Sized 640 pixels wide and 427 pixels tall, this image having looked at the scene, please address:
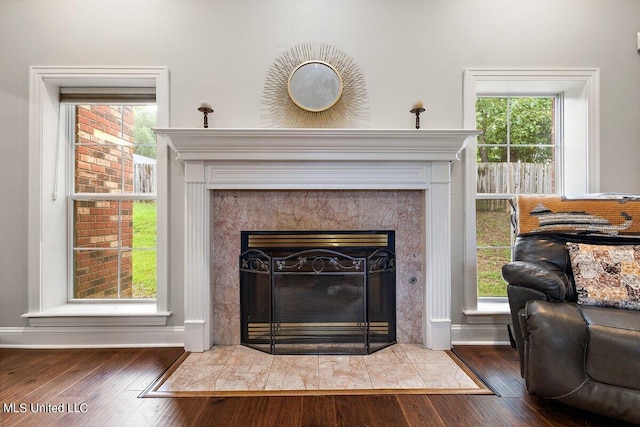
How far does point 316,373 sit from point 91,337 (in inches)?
63.9

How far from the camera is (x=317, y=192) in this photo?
2.18 m

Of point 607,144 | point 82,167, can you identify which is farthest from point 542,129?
point 82,167

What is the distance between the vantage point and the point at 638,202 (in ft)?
6.00

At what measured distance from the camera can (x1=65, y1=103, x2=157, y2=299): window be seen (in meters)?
2.35

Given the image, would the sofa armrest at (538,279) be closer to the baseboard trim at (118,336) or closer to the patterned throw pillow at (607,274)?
the patterned throw pillow at (607,274)

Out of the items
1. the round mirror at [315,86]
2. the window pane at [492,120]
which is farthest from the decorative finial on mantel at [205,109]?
the window pane at [492,120]

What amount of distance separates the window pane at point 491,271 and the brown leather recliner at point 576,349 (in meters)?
0.79

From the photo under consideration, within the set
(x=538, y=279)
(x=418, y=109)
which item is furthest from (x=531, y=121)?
(x=538, y=279)

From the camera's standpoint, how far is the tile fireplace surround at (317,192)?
6.41 feet

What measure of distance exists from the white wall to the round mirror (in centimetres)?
21

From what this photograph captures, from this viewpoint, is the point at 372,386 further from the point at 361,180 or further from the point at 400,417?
the point at 361,180

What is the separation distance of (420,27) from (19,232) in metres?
3.14

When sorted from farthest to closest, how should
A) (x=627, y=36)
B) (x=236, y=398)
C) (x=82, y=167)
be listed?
(x=82, y=167) → (x=627, y=36) → (x=236, y=398)
